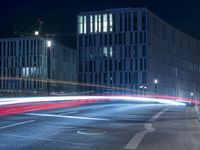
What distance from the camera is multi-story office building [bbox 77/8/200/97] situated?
12331 centimetres

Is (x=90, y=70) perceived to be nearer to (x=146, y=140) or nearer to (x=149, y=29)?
(x=149, y=29)

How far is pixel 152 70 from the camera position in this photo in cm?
12506

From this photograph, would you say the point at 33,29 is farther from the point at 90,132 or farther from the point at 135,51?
the point at 90,132

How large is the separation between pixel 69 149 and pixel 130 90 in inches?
4505

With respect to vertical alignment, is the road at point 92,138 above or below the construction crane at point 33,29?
below

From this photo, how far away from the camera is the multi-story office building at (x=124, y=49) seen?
405 feet

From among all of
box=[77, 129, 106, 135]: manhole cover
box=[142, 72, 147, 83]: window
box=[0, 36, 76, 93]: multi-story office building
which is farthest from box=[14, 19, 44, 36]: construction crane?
box=[77, 129, 106, 135]: manhole cover

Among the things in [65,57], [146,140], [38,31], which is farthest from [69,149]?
[38,31]

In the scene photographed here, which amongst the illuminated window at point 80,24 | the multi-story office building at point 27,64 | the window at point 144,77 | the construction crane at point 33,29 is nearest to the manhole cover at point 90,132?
the window at point 144,77

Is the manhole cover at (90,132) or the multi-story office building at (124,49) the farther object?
the multi-story office building at (124,49)

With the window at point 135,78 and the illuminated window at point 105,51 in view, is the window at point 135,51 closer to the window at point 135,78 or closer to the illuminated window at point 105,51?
the window at point 135,78

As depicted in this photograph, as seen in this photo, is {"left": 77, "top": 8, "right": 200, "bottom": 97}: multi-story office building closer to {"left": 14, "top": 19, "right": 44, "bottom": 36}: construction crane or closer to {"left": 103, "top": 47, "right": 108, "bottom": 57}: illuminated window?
{"left": 103, "top": 47, "right": 108, "bottom": 57}: illuminated window

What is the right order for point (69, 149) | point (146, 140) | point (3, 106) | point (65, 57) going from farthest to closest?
point (65, 57) → point (3, 106) → point (146, 140) → point (69, 149)

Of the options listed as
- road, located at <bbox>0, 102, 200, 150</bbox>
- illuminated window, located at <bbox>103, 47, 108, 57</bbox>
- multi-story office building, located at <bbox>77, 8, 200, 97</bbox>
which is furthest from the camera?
illuminated window, located at <bbox>103, 47, 108, 57</bbox>
